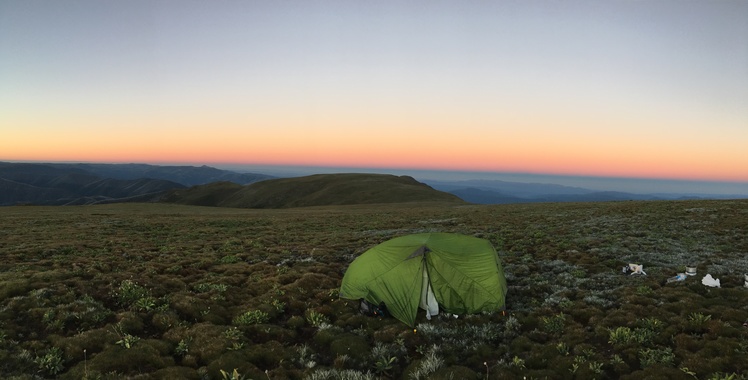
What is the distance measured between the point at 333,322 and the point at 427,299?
4.02 meters

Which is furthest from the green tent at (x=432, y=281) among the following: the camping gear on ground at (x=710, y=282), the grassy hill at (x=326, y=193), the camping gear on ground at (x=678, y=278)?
the grassy hill at (x=326, y=193)

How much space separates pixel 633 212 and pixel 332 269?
42862 mm

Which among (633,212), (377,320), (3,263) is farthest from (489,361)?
(633,212)

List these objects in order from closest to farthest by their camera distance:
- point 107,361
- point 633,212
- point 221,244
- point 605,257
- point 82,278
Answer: point 107,361 → point 82,278 → point 605,257 → point 221,244 → point 633,212

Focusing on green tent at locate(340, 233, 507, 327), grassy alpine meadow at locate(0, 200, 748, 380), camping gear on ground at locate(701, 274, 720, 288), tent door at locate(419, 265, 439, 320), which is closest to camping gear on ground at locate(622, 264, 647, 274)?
grassy alpine meadow at locate(0, 200, 748, 380)

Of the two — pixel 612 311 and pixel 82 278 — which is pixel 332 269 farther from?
pixel 612 311

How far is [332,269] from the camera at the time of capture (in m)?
20.8

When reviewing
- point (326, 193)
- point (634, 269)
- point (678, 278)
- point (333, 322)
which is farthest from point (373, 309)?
point (326, 193)

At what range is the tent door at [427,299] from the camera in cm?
1375

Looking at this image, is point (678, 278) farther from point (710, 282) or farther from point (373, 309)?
point (373, 309)

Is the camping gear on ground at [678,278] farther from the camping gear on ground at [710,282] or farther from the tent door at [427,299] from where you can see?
the tent door at [427,299]

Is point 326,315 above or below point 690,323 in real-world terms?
below

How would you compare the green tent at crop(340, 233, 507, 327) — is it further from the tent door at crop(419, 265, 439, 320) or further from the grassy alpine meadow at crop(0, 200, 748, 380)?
the grassy alpine meadow at crop(0, 200, 748, 380)

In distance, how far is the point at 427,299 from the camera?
13938mm
